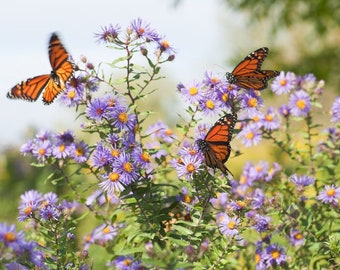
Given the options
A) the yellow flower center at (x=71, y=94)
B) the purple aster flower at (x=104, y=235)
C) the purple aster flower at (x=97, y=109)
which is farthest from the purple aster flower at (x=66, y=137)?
the purple aster flower at (x=104, y=235)

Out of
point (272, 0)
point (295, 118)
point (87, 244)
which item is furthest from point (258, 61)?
point (272, 0)

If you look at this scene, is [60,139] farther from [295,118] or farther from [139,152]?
[295,118]

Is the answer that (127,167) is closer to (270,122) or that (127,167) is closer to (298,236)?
(298,236)

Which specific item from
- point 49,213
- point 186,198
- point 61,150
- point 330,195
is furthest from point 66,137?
point 330,195

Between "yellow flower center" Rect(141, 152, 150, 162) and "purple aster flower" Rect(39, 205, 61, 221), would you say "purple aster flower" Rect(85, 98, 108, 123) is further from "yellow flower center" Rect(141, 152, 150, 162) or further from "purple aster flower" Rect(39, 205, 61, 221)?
"purple aster flower" Rect(39, 205, 61, 221)

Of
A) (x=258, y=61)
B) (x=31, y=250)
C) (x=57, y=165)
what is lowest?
(x=31, y=250)

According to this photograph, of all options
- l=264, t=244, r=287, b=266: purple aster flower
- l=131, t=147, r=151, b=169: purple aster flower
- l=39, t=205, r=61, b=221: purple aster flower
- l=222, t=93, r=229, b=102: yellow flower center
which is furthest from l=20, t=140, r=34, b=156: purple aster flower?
l=264, t=244, r=287, b=266: purple aster flower

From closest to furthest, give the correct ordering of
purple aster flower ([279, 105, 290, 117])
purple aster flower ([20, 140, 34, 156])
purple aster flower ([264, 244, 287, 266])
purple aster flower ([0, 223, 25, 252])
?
1. purple aster flower ([0, 223, 25, 252])
2. purple aster flower ([264, 244, 287, 266])
3. purple aster flower ([20, 140, 34, 156])
4. purple aster flower ([279, 105, 290, 117])
